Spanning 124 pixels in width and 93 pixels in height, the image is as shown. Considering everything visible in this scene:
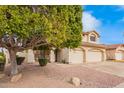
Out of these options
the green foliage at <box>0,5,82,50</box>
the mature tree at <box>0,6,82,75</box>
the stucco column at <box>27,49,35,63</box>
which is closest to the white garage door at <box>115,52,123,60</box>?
the stucco column at <box>27,49,35,63</box>

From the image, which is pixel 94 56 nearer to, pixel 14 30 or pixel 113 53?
pixel 113 53

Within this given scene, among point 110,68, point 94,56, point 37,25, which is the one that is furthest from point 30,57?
point 37,25

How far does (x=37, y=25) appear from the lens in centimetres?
1276

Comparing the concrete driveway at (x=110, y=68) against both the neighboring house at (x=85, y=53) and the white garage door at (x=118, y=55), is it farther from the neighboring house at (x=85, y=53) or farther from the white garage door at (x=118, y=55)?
the white garage door at (x=118, y=55)

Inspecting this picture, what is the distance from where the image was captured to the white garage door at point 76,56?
2663 cm

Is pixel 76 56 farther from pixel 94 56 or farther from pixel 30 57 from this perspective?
pixel 30 57

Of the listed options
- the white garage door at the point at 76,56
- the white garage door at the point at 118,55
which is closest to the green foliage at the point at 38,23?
the white garage door at the point at 76,56

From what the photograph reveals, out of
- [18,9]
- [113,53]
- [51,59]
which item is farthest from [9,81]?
[113,53]

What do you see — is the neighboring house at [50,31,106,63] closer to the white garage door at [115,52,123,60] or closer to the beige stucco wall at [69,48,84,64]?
the beige stucco wall at [69,48,84,64]

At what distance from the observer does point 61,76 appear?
1680 cm

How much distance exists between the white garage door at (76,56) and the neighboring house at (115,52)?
1040 cm

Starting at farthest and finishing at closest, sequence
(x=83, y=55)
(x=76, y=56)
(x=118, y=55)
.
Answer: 1. (x=118, y=55)
2. (x=83, y=55)
3. (x=76, y=56)

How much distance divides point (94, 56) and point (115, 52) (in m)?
7.74

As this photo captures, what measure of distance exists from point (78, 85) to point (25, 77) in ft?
13.7
